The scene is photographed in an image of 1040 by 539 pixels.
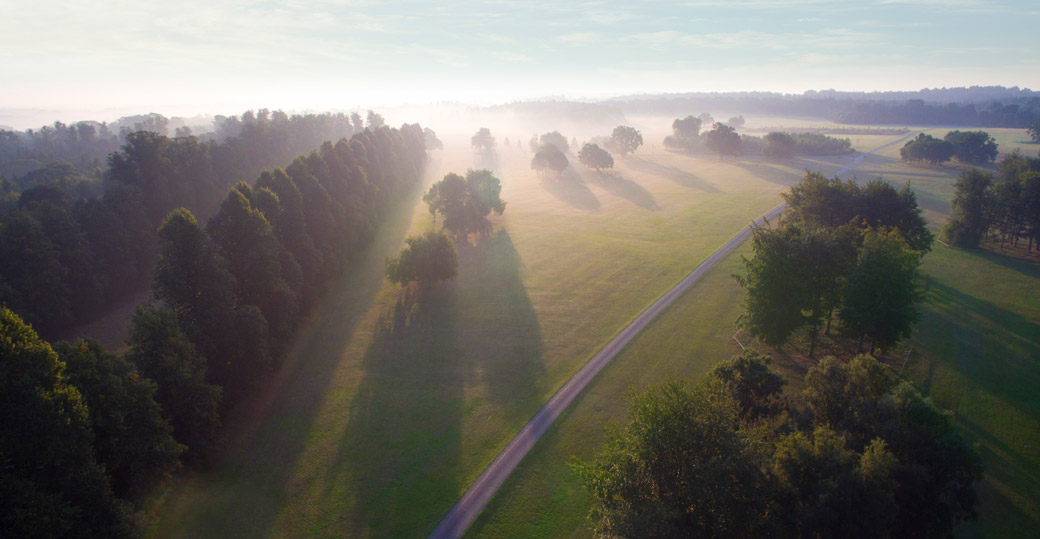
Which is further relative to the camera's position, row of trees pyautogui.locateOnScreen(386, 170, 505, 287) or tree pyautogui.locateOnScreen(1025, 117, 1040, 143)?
tree pyautogui.locateOnScreen(1025, 117, 1040, 143)

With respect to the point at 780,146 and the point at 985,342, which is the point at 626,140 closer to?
the point at 780,146

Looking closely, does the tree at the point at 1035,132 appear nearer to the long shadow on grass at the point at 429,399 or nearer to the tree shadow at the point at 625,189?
the tree shadow at the point at 625,189

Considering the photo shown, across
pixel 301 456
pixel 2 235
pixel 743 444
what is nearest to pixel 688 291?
pixel 743 444

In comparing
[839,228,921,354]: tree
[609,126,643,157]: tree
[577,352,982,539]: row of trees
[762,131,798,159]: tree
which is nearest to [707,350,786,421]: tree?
[577,352,982,539]: row of trees

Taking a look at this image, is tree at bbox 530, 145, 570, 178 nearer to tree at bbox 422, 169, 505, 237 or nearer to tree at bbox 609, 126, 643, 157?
tree at bbox 609, 126, 643, 157

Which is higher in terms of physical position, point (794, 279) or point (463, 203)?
point (463, 203)

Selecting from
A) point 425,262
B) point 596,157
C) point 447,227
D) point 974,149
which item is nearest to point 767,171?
point 596,157
